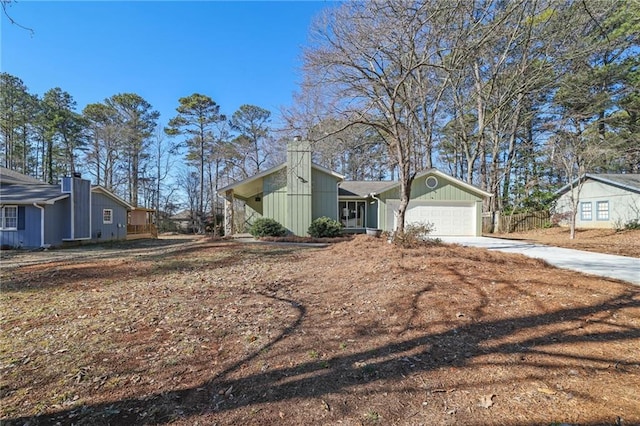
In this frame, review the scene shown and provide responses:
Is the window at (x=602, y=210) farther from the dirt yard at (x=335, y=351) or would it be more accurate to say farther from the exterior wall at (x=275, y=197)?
the exterior wall at (x=275, y=197)

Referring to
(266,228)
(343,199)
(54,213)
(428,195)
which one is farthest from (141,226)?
(428,195)

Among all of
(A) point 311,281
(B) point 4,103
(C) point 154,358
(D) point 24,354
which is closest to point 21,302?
(D) point 24,354

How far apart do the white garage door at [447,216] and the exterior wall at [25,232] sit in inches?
705

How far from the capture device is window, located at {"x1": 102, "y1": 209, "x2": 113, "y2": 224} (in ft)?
58.4

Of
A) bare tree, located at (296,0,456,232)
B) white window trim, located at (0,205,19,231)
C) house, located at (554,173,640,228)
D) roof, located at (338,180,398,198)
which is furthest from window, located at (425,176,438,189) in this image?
white window trim, located at (0,205,19,231)

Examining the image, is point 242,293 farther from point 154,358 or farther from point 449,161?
point 449,161

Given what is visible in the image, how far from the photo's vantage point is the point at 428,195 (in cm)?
1689

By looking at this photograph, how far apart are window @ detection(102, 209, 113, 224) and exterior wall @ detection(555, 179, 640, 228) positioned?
100ft

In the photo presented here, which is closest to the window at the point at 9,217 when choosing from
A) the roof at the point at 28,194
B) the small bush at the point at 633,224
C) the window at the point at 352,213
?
the roof at the point at 28,194

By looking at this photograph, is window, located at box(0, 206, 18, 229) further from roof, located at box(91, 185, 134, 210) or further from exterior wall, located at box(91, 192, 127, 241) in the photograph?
roof, located at box(91, 185, 134, 210)

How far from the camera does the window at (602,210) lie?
1933 cm

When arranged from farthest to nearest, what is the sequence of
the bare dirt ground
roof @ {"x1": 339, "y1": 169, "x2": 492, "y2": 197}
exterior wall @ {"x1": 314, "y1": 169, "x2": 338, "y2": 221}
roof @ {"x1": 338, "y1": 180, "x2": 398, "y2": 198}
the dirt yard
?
roof @ {"x1": 338, "y1": 180, "x2": 398, "y2": 198}
roof @ {"x1": 339, "y1": 169, "x2": 492, "y2": 197}
exterior wall @ {"x1": 314, "y1": 169, "x2": 338, "y2": 221}
the bare dirt ground
the dirt yard

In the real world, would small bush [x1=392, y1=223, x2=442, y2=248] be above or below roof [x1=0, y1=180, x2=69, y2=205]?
below

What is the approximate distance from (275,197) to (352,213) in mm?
5616
